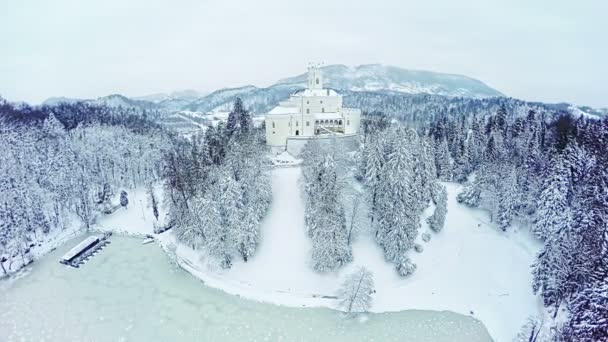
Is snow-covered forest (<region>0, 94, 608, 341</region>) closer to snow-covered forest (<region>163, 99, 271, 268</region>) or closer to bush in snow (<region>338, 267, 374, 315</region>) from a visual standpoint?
snow-covered forest (<region>163, 99, 271, 268</region>)

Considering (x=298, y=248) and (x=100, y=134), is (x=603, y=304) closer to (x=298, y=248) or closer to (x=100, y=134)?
(x=298, y=248)

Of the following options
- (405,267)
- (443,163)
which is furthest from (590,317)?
(443,163)

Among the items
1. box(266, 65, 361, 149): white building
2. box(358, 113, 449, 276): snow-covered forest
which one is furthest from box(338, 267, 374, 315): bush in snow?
box(266, 65, 361, 149): white building

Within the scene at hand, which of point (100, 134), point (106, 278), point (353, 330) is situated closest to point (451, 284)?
point (353, 330)

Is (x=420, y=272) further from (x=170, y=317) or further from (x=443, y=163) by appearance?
(x=443, y=163)

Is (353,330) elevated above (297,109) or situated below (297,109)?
below

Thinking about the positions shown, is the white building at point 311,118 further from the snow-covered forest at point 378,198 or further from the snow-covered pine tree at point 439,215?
the snow-covered pine tree at point 439,215
